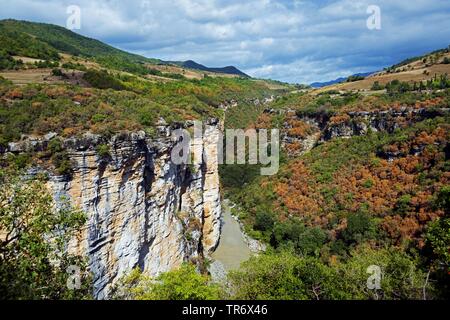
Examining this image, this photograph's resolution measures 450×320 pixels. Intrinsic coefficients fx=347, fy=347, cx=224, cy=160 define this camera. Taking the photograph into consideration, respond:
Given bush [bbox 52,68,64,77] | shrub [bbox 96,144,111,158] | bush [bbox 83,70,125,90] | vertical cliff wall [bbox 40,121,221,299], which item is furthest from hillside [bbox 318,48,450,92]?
shrub [bbox 96,144,111,158]

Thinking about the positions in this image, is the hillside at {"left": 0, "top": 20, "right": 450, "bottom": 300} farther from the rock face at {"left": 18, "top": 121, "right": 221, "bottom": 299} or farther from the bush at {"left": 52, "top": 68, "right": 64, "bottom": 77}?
the bush at {"left": 52, "top": 68, "right": 64, "bottom": 77}

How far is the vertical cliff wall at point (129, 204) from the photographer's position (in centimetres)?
1569

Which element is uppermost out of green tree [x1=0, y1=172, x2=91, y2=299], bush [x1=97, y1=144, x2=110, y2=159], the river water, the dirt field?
the dirt field

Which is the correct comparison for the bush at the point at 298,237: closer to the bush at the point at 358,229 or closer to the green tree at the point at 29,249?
the bush at the point at 358,229

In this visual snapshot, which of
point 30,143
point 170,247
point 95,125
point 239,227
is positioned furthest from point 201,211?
point 30,143

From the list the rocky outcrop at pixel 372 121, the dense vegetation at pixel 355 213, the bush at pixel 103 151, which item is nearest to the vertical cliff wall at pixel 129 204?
the bush at pixel 103 151

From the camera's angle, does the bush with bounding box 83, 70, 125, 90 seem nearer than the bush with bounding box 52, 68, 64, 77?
No

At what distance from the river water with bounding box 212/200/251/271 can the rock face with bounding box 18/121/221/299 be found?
195 inches

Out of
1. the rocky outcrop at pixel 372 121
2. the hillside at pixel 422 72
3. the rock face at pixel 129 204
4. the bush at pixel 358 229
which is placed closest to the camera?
the rock face at pixel 129 204

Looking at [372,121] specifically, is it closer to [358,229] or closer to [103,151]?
[358,229]

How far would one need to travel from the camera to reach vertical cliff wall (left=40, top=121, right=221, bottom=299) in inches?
618

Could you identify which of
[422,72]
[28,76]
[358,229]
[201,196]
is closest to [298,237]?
[358,229]

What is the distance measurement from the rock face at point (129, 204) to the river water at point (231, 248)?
16.2 ft
